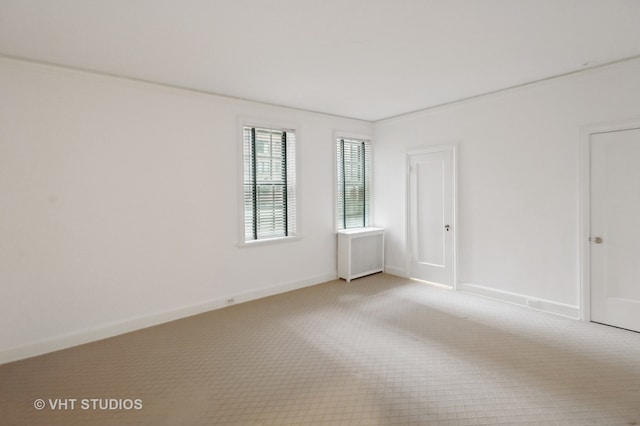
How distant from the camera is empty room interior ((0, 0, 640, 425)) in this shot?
239cm

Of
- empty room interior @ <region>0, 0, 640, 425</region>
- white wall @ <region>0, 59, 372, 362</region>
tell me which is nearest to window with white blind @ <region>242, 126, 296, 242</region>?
empty room interior @ <region>0, 0, 640, 425</region>

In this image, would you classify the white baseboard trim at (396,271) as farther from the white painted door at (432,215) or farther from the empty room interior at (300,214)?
the empty room interior at (300,214)

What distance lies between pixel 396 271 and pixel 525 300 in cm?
203

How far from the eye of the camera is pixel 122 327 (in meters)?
3.55

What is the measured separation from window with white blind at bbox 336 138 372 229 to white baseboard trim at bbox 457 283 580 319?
6.72 ft

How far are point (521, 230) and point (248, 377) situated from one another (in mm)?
3599

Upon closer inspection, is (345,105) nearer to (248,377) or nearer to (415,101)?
(415,101)

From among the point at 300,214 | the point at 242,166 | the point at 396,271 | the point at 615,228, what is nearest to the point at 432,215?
the point at 396,271

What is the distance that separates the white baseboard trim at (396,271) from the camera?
5.60 m

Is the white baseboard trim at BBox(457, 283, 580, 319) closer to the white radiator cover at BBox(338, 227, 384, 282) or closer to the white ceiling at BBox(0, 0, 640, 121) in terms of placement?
the white radiator cover at BBox(338, 227, 384, 282)

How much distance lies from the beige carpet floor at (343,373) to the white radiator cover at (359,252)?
1455mm

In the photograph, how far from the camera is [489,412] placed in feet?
7.35

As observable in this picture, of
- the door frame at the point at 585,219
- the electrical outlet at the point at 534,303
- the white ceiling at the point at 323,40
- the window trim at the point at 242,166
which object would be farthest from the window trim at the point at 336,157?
the door frame at the point at 585,219

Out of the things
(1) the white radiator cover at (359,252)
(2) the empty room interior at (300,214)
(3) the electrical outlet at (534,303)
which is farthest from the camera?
(1) the white radiator cover at (359,252)
